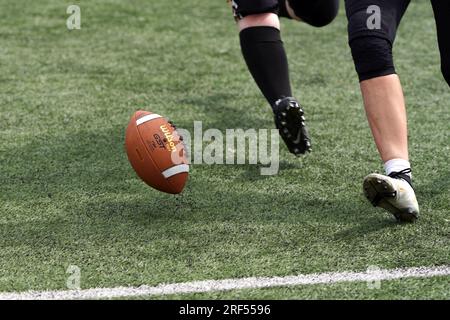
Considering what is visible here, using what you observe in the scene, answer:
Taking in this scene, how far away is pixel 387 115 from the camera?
11.6 ft

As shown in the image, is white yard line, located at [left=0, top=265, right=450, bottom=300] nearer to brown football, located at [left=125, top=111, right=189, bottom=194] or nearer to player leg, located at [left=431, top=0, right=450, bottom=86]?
brown football, located at [left=125, top=111, right=189, bottom=194]

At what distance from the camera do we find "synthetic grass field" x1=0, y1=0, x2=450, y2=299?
3184mm

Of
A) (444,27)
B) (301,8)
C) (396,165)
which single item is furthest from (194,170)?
(444,27)

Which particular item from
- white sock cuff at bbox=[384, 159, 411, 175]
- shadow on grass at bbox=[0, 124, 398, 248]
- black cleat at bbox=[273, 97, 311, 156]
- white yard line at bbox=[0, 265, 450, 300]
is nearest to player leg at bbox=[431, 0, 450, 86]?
white sock cuff at bbox=[384, 159, 411, 175]

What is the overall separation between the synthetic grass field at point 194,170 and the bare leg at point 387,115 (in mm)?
280

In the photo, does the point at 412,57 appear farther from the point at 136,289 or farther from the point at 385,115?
the point at 136,289

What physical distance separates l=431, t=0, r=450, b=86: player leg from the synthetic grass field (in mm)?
574

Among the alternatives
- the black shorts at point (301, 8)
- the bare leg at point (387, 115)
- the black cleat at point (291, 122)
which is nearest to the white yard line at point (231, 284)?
the bare leg at point (387, 115)

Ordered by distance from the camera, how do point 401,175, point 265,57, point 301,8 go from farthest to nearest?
point 301,8, point 265,57, point 401,175

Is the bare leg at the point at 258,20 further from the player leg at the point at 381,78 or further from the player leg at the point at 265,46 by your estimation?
the player leg at the point at 381,78

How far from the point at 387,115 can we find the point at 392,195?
0.37m

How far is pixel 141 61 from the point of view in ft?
20.6

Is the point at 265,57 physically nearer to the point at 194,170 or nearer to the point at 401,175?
the point at 194,170

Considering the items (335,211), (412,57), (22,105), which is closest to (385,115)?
(335,211)
